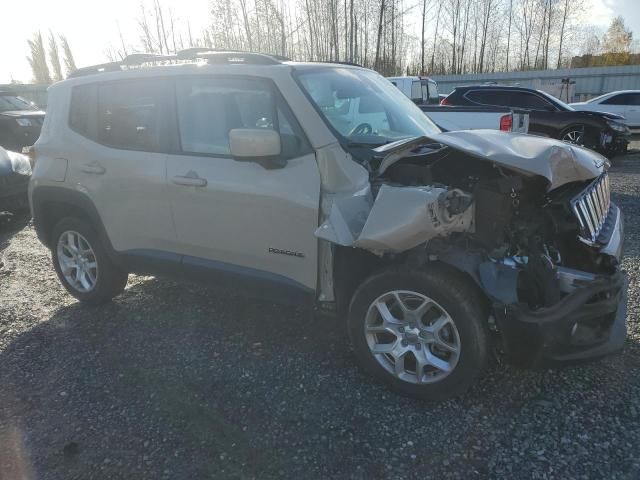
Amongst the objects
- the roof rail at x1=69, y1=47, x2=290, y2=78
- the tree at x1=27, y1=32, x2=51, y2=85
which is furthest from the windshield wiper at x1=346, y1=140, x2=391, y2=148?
the tree at x1=27, y1=32, x2=51, y2=85

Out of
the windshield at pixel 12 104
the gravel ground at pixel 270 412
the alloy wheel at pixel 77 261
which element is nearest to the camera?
the gravel ground at pixel 270 412

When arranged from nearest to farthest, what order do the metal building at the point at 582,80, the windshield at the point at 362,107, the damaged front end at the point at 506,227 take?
the damaged front end at the point at 506,227 < the windshield at the point at 362,107 < the metal building at the point at 582,80

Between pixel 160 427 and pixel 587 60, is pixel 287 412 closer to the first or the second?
pixel 160 427

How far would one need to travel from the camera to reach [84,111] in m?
3.99

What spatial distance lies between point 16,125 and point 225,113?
42.7 feet

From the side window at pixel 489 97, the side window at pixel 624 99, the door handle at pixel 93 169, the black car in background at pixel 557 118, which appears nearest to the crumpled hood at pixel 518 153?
the door handle at pixel 93 169

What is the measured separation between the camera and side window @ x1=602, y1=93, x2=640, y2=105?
15781 mm

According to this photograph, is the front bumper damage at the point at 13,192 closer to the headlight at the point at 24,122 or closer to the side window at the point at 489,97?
the headlight at the point at 24,122

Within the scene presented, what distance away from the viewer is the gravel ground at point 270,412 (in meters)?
2.33

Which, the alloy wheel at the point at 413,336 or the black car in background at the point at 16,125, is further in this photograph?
the black car in background at the point at 16,125

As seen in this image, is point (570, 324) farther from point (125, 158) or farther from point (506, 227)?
point (125, 158)

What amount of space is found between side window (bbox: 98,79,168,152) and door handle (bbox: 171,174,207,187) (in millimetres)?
307

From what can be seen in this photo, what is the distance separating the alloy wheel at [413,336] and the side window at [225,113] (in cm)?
108

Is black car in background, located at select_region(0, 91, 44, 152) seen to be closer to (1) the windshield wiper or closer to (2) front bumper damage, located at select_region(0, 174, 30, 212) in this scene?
(2) front bumper damage, located at select_region(0, 174, 30, 212)
